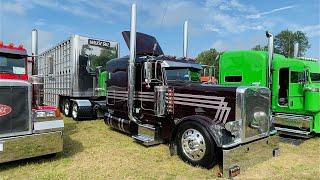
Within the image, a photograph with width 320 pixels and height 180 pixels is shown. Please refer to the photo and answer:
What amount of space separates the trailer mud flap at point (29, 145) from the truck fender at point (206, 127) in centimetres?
240

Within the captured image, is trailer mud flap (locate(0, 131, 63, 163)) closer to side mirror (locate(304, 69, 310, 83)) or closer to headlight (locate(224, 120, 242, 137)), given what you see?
headlight (locate(224, 120, 242, 137))

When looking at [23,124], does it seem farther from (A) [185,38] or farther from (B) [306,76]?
(B) [306,76]

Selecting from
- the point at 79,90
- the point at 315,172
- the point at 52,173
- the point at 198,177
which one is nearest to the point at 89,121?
the point at 79,90

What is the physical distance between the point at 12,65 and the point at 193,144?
4284 millimetres

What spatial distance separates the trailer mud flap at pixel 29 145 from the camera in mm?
5742

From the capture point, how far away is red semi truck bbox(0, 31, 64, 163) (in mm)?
5793

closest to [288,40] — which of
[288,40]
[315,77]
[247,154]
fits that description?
[288,40]

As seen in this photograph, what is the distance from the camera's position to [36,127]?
6215 mm

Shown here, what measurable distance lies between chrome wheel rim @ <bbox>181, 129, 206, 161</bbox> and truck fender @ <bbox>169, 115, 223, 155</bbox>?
228mm

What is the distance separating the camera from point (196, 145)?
639 centimetres

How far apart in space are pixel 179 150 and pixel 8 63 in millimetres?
4162

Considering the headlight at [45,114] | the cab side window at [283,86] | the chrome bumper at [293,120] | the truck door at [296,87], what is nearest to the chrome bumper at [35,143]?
the headlight at [45,114]

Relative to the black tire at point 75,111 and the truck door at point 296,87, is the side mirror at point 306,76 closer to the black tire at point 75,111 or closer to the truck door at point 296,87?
the truck door at point 296,87

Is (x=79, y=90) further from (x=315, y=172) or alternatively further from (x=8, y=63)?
(x=315, y=172)
